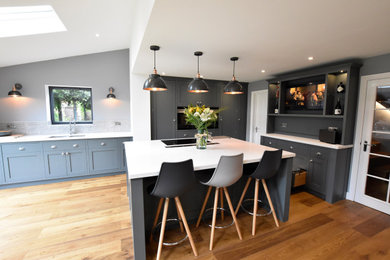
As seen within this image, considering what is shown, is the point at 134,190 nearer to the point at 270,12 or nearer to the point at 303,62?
the point at 270,12

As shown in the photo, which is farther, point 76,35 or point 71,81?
point 71,81

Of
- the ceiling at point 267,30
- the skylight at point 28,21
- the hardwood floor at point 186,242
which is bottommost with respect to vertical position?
the hardwood floor at point 186,242

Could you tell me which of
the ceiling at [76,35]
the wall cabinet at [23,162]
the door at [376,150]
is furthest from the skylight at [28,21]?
the door at [376,150]

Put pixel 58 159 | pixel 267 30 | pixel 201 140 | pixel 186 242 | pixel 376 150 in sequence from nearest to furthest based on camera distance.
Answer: pixel 267 30
pixel 186 242
pixel 201 140
pixel 376 150
pixel 58 159

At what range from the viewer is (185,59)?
113 inches

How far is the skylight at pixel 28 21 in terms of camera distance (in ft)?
8.21

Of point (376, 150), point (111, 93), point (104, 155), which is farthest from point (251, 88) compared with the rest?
point (104, 155)

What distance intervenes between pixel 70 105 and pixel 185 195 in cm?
352

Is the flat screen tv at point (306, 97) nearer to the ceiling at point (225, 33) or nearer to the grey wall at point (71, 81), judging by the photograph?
the ceiling at point (225, 33)

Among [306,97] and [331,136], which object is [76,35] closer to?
[306,97]

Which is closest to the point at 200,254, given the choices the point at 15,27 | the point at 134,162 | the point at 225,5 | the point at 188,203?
the point at 188,203

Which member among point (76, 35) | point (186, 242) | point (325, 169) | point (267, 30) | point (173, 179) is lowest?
point (186, 242)

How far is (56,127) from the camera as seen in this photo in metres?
4.00

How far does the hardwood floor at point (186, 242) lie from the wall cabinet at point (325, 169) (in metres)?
0.18
